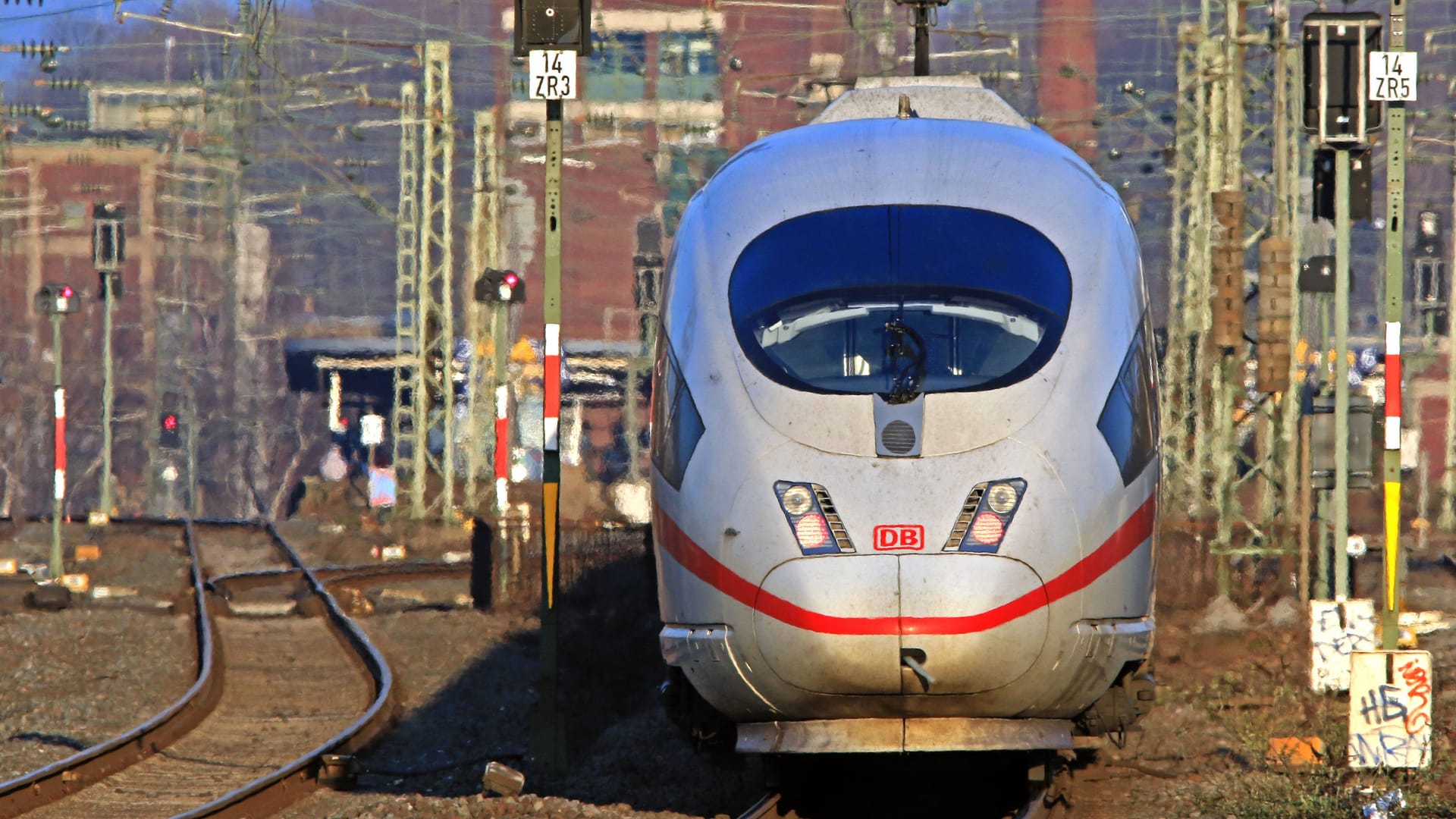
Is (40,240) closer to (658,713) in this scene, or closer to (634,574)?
(634,574)

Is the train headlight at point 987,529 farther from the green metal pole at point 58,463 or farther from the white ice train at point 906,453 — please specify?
the green metal pole at point 58,463

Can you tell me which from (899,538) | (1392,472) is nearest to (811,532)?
(899,538)

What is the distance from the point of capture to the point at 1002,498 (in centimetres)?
760

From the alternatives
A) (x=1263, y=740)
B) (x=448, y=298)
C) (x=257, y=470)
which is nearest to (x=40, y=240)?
(x=257, y=470)

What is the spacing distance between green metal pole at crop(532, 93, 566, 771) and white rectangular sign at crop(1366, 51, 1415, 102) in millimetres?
6130

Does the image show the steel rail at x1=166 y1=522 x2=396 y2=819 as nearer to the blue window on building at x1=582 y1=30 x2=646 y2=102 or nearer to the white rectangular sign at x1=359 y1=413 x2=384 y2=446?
the white rectangular sign at x1=359 y1=413 x2=384 y2=446

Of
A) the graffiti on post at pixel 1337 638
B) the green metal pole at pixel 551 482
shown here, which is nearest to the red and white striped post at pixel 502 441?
the graffiti on post at pixel 1337 638

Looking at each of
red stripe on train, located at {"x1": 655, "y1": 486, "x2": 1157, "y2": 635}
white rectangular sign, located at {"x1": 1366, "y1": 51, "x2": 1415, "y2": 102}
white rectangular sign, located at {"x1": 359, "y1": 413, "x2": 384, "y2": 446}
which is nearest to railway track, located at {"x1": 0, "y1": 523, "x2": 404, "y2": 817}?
red stripe on train, located at {"x1": 655, "y1": 486, "x2": 1157, "y2": 635}

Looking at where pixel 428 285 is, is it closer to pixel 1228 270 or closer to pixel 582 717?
pixel 1228 270

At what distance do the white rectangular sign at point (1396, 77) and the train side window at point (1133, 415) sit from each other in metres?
6.26

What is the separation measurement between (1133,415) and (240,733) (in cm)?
862

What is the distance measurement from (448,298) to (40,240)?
121ft

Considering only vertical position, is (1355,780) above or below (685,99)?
below

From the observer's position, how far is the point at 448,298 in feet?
128
